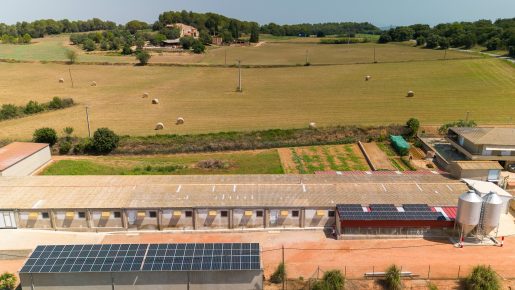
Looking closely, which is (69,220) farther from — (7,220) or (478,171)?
(478,171)

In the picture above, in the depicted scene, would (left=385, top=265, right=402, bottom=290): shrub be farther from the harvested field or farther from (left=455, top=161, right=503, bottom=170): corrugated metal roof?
the harvested field

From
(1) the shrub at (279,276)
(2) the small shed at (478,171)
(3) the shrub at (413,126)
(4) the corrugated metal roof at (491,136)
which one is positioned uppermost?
(4) the corrugated metal roof at (491,136)

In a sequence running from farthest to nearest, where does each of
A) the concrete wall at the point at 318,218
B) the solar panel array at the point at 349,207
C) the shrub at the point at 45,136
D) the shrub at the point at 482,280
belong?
the shrub at the point at 45,136 → the concrete wall at the point at 318,218 → the solar panel array at the point at 349,207 → the shrub at the point at 482,280

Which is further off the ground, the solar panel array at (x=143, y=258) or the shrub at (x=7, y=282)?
the solar panel array at (x=143, y=258)

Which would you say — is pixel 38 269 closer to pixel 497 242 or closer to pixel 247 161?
pixel 247 161

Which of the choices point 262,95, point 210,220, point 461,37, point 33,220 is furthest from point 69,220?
point 461,37

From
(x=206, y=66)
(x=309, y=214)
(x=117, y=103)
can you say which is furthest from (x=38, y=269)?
(x=206, y=66)

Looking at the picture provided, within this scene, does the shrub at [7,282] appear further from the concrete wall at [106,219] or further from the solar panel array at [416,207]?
the solar panel array at [416,207]

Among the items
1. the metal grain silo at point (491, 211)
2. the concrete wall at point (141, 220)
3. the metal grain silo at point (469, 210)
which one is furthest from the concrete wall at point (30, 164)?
the metal grain silo at point (491, 211)

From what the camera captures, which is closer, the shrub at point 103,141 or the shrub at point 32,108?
the shrub at point 103,141
